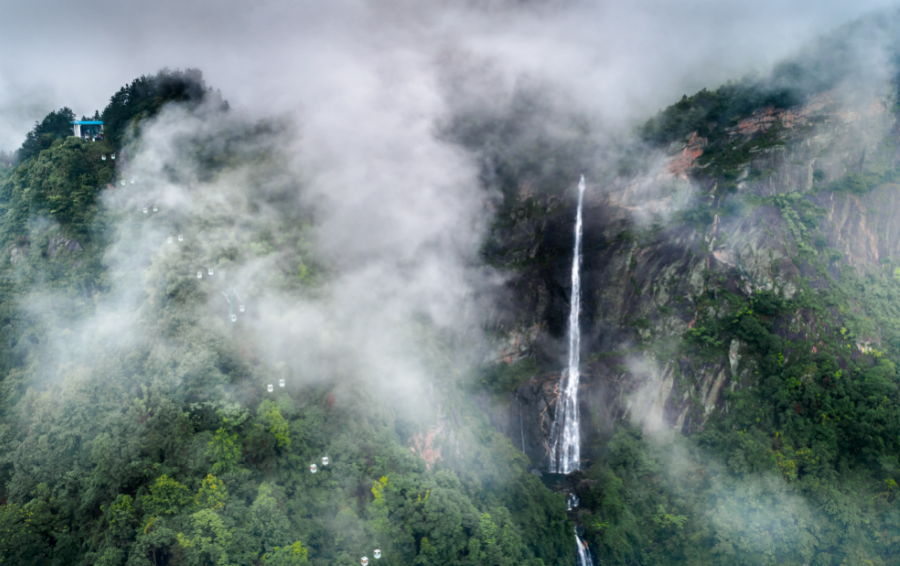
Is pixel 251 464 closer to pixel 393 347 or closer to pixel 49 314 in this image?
pixel 393 347

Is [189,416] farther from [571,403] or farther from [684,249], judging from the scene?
[684,249]

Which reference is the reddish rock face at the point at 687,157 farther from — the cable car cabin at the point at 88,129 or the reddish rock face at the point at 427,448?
the cable car cabin at the point at 88,129

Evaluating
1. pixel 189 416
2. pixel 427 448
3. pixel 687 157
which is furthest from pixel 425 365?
pixel 687 157

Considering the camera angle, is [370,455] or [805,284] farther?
[805,284]

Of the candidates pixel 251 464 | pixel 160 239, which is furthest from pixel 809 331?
pixel 160 239

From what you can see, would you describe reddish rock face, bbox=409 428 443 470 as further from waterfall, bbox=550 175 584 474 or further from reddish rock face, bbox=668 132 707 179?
reddish rock face, bbox=668 132 707 179

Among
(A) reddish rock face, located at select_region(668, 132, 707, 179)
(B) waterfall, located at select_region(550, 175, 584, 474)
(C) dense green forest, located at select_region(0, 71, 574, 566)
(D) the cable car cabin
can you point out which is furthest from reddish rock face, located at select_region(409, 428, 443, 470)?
(D) the cable car cabin
